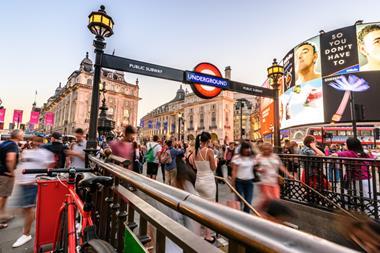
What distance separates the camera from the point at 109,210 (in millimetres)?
2188

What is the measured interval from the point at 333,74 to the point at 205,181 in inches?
1292

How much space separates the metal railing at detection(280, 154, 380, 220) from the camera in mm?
4332

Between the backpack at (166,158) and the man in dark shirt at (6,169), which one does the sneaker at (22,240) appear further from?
the backpack at (166,158)

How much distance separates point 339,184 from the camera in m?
5.13

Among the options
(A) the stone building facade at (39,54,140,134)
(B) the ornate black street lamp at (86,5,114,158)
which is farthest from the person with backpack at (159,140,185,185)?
(A) the stone building facade at (39,54,140,134)

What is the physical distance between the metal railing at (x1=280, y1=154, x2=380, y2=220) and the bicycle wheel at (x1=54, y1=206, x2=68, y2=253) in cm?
454

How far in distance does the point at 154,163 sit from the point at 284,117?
32634 mm

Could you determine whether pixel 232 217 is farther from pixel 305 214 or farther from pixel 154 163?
pixel 154 163

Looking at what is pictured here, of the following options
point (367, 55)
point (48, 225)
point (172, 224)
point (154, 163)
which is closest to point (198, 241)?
point (172, 224)

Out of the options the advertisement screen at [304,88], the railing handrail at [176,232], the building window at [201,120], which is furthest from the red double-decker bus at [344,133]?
the railing handrail at [176,232]

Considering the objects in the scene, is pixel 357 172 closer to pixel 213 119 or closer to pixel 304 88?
pixel 304 88

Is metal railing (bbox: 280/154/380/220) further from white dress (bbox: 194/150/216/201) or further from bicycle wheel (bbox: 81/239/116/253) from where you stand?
bicycle wheel (bbox: 81/239/116/253)

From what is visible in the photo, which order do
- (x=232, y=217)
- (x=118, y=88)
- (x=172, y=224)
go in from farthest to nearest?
1. (x=118, y=88)
2. (x=172, y=224)
3. (x=232, y=217)

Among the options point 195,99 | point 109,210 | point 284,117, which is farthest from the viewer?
point 195,99
